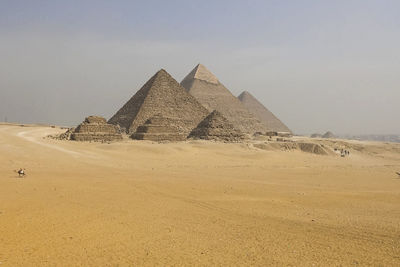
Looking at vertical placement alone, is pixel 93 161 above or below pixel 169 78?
below

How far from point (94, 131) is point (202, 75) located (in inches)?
1850

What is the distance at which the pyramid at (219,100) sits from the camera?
66.2m

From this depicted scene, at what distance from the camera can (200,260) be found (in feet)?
12.1

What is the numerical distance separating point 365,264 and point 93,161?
1304cm

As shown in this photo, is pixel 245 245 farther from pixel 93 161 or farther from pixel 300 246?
pixel 93 161

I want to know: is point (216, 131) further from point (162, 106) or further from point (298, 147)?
point (162, 106)

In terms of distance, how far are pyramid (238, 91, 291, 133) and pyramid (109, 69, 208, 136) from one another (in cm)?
3866

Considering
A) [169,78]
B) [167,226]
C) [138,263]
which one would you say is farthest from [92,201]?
[169,78]

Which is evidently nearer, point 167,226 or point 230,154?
point 167,226

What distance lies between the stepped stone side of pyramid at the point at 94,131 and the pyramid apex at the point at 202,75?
43.6 meters

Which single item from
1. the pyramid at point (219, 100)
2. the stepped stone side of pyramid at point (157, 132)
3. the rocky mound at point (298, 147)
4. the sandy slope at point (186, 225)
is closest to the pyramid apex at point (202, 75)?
the pyramid at point (219, 100)

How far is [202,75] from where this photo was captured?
7275 centimetres

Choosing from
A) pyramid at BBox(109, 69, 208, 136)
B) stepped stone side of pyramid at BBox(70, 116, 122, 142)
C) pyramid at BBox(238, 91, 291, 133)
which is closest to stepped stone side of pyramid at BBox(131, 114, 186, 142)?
stepped stone side of pyramid at BBox(70, 116, 122, 142)

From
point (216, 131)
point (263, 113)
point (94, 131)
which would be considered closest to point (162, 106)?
point (216, 131)
